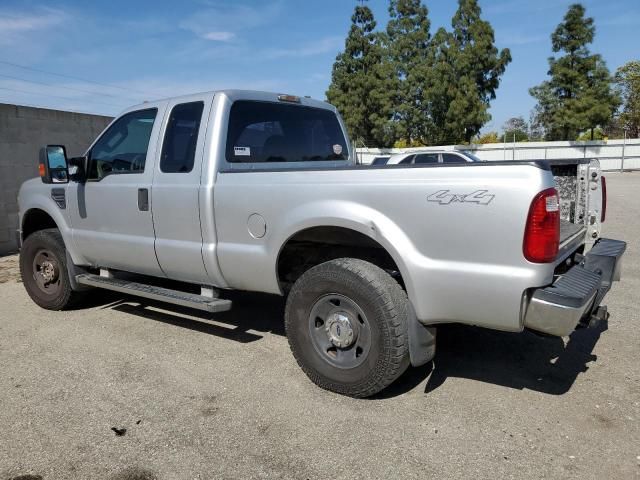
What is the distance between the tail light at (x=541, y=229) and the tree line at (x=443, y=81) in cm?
3519

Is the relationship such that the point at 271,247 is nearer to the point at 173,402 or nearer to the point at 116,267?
the point at 173,402

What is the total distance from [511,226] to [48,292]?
484 centimetres

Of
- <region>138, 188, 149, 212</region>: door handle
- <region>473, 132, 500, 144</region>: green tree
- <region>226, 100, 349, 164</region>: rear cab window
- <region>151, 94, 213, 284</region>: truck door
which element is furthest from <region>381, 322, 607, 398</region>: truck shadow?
<region>473, 132, 500, 144</region>: green tree

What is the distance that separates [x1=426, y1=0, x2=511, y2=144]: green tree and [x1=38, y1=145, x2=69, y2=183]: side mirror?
33.9 m

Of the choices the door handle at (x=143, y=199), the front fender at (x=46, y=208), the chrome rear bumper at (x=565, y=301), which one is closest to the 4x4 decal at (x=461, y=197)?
the chrome rear bumper at (x=565, y=301)

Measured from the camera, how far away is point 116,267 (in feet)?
16.3

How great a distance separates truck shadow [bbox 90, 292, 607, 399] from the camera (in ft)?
12.2

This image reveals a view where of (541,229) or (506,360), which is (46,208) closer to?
(506,360)

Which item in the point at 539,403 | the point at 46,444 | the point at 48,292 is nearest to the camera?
the point at 46,444

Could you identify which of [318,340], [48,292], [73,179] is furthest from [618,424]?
[48,292]

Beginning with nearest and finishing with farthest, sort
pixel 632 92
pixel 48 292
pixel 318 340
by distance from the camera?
pixel 318 340 < pixel 48 292 < pixel 632 92

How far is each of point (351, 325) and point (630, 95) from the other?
57.6 m

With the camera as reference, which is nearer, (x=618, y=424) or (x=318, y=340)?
(x=618, y=424)

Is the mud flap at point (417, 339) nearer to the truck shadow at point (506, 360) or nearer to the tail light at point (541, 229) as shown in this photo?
the truck shadow at point (506, 360)
